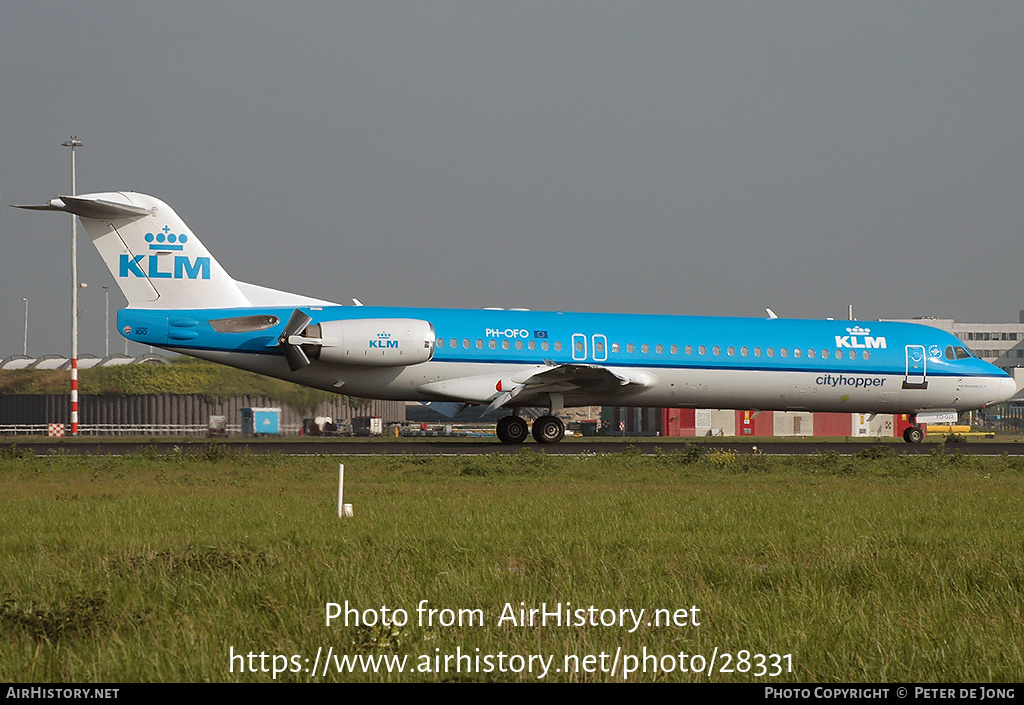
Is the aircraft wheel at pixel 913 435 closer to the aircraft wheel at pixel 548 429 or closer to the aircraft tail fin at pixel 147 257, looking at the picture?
the aircraft wheel at pixel 548 429

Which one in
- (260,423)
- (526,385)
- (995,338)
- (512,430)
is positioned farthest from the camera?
(995,338)

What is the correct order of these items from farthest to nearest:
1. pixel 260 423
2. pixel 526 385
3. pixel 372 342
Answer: pixel 260 423 < pixel 526 385 < pixel 372 342

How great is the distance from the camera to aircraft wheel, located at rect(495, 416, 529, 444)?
99.0ft

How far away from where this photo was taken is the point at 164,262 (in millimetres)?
26906

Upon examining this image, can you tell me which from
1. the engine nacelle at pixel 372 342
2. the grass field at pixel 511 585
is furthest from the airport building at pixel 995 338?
the grass field at pixel 511 585

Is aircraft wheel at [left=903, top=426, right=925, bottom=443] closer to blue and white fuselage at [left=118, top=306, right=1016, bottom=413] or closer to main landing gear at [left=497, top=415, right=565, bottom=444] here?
blue and white fuselage at [left=118, top=306, right=1016, bottom=413]

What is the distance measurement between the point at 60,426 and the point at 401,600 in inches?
1595

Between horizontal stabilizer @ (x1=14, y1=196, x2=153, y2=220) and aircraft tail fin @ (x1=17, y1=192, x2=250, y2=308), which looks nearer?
horizontal stabilizer @ (x1=14, y1=196, x2=153, y2=220)

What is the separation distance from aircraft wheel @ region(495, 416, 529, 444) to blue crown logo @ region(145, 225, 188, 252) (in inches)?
400

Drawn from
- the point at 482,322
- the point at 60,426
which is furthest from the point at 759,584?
the point at 60,426

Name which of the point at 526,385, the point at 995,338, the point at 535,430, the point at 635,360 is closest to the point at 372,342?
the point at 526,385

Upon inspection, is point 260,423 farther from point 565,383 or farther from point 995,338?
point 995,338

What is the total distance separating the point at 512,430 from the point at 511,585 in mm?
22962

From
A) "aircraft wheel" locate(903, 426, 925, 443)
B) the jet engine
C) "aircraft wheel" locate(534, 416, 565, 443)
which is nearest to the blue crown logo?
the jet engine
